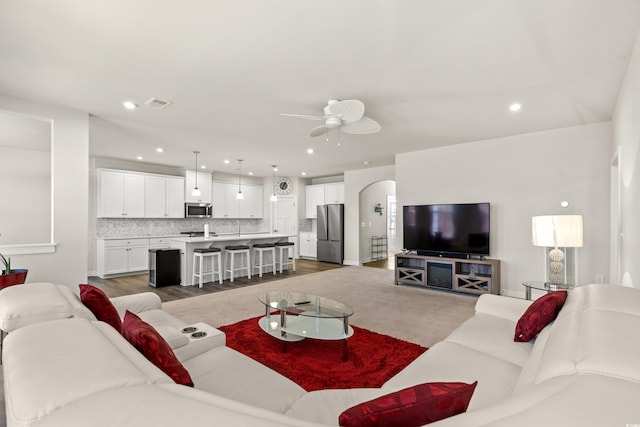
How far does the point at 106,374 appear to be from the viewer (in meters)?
0.75

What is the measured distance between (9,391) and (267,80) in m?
2.82

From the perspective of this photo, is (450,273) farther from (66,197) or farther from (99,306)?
(66,197)

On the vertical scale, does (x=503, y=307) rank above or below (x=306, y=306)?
above

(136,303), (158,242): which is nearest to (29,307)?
(136,303)

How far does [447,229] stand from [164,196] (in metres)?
6.46

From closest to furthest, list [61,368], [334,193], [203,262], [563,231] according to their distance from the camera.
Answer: [61,368], [563,231], [203,262], [334,193]

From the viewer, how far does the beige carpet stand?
11.8 ft

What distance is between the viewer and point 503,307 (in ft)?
8.49

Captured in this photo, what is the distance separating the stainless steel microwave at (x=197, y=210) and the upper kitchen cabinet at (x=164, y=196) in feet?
0.40

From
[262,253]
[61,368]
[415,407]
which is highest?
[61,368]

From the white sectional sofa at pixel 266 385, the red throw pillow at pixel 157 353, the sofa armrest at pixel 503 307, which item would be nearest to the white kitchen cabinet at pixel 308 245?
the sofa armrest at pixel 503 307

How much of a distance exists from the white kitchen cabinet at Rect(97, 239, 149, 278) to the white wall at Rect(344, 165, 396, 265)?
16.2ft

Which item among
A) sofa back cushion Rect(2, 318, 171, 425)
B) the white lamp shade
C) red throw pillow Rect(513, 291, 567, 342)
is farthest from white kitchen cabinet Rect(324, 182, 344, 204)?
sofa back cushion Rect(2, 318, 171, 425)

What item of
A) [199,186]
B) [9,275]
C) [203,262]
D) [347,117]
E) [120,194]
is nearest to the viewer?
[9,275]
